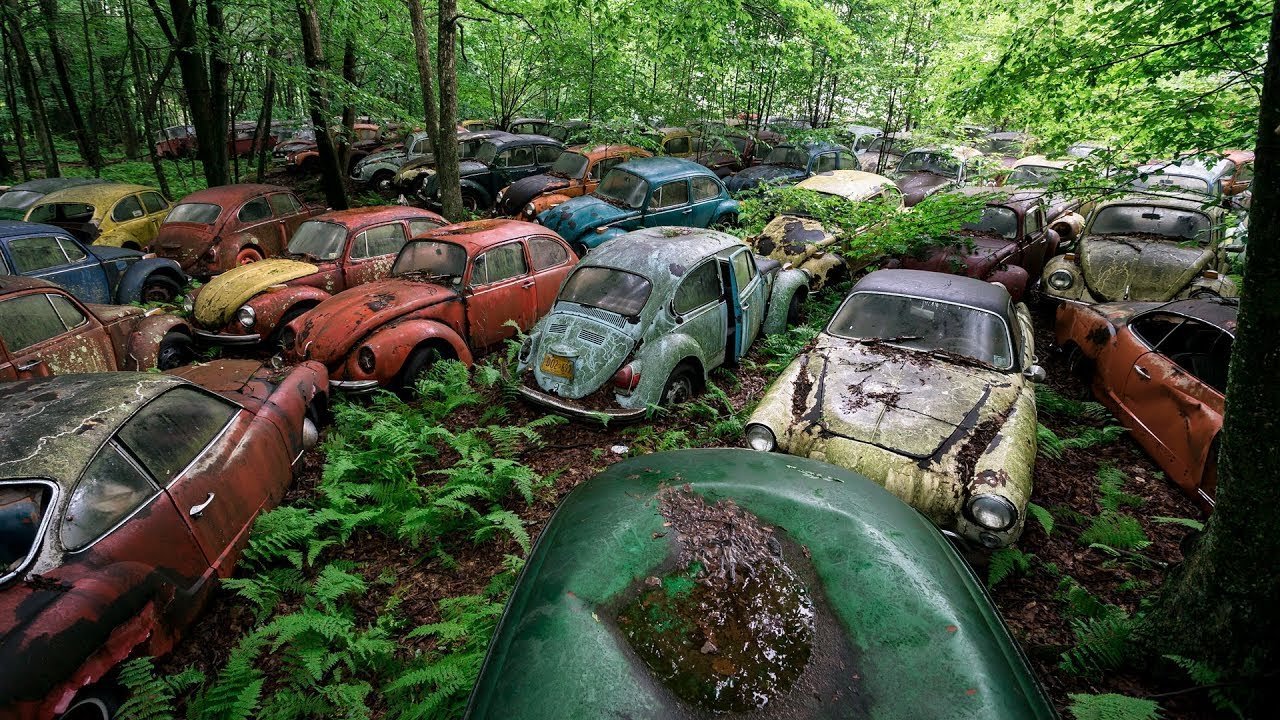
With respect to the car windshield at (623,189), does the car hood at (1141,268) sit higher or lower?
lower

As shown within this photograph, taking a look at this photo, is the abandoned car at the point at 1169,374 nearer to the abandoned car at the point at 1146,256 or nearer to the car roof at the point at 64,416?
the abandoned car at the point at 1146,256

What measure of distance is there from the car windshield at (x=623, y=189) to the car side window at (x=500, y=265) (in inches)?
154

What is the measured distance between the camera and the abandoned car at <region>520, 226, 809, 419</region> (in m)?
5.74

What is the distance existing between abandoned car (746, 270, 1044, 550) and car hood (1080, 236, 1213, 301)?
314 centimetres

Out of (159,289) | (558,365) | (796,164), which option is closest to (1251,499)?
(558,365)

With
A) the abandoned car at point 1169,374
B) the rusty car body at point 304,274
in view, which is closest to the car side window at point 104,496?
the rusty car body at point 304,274

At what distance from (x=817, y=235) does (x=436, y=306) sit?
6.36 metres

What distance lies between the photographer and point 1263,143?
96.1 inches

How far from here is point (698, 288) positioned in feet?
21.0

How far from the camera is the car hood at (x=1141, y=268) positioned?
771 centimetres

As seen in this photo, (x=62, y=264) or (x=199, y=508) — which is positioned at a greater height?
(x=62, y=264)

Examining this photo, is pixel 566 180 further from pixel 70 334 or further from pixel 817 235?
pixel 70 334

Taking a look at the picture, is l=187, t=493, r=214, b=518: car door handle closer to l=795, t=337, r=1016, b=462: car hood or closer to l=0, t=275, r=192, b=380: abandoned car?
l=0, t=275, r=192, b=380: abandoned car

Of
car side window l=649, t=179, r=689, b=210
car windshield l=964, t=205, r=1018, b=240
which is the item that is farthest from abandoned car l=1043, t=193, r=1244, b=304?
car side window l=649, t=179, r=689, b=210
